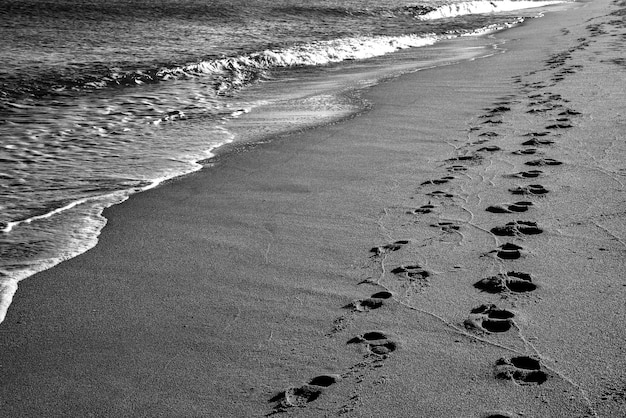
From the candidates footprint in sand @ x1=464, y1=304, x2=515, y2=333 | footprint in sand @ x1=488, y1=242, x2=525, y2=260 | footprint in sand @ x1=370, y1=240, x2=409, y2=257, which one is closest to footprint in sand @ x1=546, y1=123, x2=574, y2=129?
footprint in sand @ x1=488, y1=242, x2=525, y2=260

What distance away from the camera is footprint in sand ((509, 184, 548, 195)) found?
4.41 meters

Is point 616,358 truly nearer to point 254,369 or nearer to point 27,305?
point 254,369

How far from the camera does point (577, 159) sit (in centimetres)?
498

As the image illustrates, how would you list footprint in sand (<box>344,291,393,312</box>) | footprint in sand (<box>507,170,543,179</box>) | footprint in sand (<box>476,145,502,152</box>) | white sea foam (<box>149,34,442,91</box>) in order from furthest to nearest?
white sea foam (<box>149,34,442,91</box>), footprint in sand (<box>476,145,502,152</box>), footprint in sand (<box>507,170,543,179</box>), footprint in sand (<box>344,291,393,312</box>)

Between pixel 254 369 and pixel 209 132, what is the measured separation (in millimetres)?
4647

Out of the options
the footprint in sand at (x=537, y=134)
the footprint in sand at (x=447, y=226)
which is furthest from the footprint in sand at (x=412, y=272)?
the footprint in sand at (x=537, y=134)

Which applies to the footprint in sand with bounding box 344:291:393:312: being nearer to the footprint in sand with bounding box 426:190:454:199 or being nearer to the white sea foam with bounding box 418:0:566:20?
the footprint in sand with bounding box 426:190:454:199

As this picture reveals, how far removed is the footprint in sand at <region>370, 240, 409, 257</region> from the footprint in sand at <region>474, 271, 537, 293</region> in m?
0.60

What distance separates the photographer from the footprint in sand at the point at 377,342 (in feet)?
9.03

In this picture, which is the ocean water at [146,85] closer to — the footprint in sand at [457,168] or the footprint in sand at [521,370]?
the footprint in sand at [457,168]

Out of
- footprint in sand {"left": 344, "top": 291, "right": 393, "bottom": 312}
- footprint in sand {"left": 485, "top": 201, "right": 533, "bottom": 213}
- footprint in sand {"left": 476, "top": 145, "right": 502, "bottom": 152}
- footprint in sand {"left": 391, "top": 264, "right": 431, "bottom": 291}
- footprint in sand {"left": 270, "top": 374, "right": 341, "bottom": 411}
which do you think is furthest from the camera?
footprint in sand {"left": 476, "top": 145, "right": 502, "bottom": 152}

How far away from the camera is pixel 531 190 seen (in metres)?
4.45

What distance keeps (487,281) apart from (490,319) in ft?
1.20

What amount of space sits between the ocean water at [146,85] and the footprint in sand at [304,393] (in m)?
1.61
